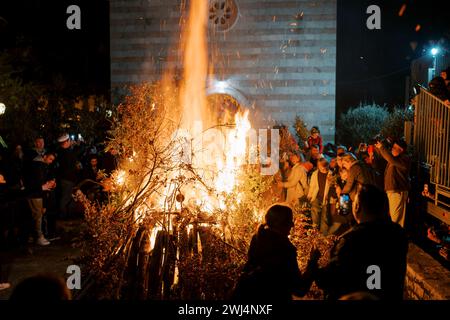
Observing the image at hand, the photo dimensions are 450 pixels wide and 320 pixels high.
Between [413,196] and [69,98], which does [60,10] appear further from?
[413,196]

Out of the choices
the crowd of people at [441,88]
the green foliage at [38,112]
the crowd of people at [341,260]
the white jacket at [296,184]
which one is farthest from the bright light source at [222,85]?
the crowd of people at [341,260]

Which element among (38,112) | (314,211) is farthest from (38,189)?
(38,112)

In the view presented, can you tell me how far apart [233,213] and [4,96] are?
13184 millimetres

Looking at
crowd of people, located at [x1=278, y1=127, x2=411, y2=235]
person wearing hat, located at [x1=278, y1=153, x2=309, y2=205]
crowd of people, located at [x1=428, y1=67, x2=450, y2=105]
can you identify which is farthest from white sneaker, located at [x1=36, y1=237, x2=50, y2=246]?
crowd of people, located at [x1=428, y1=67, x2=450, y2=105]

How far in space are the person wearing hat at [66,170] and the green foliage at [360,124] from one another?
62.4 feet

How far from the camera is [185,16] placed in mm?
20047

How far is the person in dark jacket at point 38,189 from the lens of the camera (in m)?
8.22

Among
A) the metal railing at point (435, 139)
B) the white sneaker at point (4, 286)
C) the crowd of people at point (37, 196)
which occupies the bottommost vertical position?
the white sneaker at point (4, 286)

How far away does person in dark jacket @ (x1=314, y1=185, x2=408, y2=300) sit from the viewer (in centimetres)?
327

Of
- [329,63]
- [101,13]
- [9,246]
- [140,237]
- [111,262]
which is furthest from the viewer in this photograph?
[101,13]

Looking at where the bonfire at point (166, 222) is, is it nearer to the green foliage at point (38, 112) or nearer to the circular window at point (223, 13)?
the green foliage at point (38, 112)

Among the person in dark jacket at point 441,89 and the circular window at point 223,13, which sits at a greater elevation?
the circular window at point 223,13

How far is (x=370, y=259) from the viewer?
326 centimetres

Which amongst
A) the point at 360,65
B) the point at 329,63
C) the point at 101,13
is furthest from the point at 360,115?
the point at 101,13
